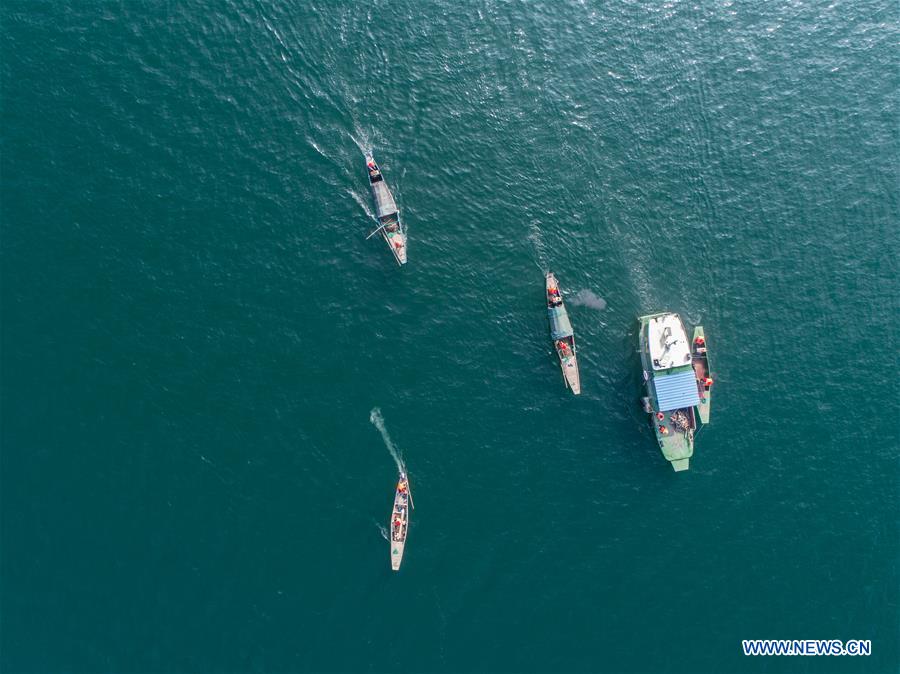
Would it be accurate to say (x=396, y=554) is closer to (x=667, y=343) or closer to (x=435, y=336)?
(x=435, y=336)

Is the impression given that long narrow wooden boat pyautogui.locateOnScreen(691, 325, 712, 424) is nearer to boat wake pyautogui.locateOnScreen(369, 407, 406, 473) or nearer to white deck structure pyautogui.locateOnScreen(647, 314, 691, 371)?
white deck structure pyautogui.locateOnScreen(647, 314, 691, 371)

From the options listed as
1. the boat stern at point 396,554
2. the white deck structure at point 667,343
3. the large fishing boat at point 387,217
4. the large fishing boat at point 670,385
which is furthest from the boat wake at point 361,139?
the boat stern at point 396,554

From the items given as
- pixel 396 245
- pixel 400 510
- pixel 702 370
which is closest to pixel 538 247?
pixel 396 245

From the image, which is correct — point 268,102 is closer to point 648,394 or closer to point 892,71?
point 648,394

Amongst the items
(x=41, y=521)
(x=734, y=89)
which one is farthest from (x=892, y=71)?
(x=41, y=521)

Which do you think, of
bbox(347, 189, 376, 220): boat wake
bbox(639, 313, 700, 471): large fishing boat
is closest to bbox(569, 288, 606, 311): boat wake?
bbox(639, 313, 700, 471): large fishing boat

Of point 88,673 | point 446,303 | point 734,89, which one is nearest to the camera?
point 88,673
